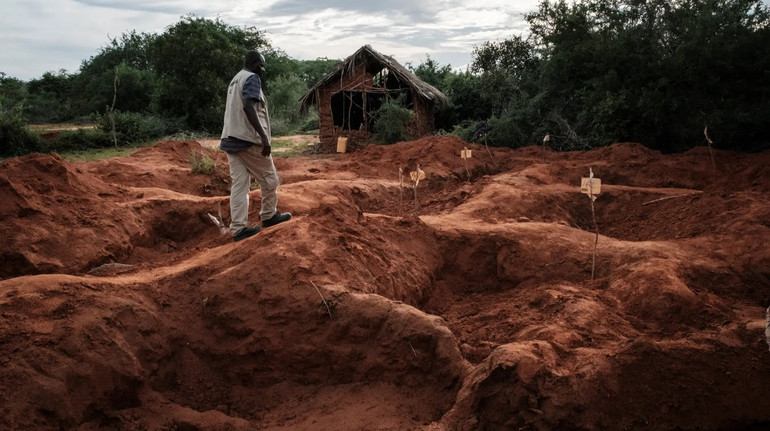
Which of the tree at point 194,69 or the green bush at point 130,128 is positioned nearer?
the green bush at point 130,128

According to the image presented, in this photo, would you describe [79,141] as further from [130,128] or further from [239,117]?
[239,117]

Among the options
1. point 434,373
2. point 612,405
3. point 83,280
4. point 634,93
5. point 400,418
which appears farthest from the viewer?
point 634,93

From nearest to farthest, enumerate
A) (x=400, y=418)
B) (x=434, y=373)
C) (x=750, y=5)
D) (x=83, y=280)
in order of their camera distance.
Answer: (x=400, y=418) → (x=434, y=373) → (x=83, y=280) → (x=750, y=5)

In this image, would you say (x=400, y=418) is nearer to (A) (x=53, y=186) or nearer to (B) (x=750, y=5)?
(A) (x=53, y=186)

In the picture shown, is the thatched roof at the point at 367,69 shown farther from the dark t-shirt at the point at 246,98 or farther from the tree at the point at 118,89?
the dark t-shirt at the point at 246,98

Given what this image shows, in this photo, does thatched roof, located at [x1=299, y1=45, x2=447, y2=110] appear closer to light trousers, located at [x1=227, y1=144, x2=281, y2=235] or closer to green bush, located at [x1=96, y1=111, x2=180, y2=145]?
green bush, located at [x1=96, y1=111, x2=180, y2=145]

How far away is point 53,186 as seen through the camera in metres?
6.69

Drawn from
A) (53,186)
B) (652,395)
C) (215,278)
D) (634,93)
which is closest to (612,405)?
(652,395)

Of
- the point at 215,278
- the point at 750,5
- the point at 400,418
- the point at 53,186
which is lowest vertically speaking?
the point at 400,418

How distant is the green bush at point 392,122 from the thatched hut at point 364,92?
0.41 meters

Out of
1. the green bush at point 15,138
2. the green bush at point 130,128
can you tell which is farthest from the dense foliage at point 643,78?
the green bush at point 15,138

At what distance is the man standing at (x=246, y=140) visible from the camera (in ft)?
18.8

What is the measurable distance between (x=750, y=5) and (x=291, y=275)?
11231mm

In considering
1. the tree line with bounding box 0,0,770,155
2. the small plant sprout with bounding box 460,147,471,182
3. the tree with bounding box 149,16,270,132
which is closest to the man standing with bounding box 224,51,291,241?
the small plant sprout with bounding box 460,147,471,182
